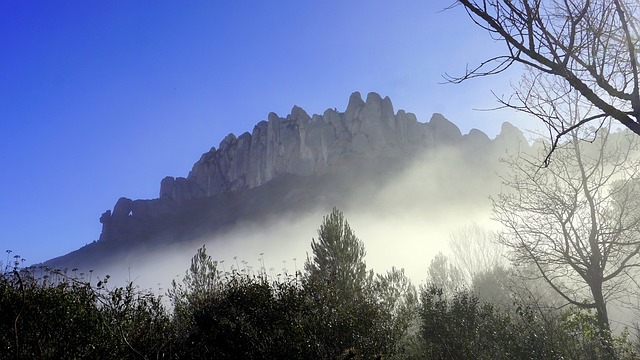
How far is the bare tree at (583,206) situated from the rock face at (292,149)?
8261 centimetres

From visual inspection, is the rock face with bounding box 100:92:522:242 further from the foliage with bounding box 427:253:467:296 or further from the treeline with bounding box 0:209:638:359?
the treeline with bounding box 0:209:638:359

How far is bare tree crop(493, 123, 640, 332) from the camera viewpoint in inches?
293

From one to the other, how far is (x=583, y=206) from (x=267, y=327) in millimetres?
6576

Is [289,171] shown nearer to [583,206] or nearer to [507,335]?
[507,335]

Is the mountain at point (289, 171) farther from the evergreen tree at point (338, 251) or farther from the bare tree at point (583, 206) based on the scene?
the bare tree at point (583, 206)

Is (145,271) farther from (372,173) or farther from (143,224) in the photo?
(372,173)

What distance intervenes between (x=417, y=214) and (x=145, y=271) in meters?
57.3

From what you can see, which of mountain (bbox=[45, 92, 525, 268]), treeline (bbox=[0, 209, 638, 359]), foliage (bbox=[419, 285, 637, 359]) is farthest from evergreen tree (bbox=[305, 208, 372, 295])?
mountain (bbox=[45, 92, 525, 268])

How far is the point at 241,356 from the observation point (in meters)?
8.55

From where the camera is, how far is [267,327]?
851 cm

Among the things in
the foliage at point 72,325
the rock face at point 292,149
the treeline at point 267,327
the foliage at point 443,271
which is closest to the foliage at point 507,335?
the treeline at point 267,327

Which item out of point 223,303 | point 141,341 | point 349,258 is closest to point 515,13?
point 141,341

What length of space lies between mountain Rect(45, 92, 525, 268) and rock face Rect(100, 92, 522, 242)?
22cm

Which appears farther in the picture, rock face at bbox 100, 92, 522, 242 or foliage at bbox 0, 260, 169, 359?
rock face at bbox 100, 92, 522, 242
